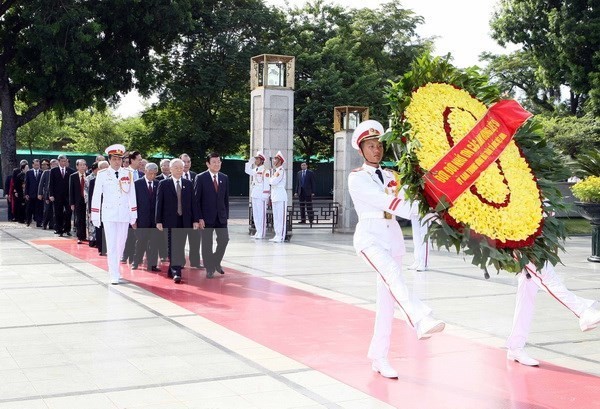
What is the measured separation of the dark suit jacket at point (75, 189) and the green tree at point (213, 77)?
2155 centimetres

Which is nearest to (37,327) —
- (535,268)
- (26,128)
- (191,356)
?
(191,356)

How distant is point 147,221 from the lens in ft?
41.5

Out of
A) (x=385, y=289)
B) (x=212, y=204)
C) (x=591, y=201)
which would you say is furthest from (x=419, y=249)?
(x=385, y=289)

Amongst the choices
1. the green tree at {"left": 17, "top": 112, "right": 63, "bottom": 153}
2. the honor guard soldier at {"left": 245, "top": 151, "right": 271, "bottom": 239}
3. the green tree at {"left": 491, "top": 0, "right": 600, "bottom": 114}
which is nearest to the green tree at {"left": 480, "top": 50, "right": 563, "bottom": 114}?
the green tree at {"left": 491, "top": 0, "right": 600, "bottom": 114}

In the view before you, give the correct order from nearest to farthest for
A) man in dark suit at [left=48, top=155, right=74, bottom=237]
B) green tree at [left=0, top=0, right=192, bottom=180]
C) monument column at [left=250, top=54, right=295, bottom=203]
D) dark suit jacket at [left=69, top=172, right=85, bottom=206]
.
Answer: dark suit jacket at [left=69, top=172, right=85, bottom=206]
man in dark suit at [left=48, top=155, right=74, bottom=237]
monument column at [left=250, top=54, right=295, bottom=203]
green tree at [left=0, top=0, right=192, bottom=180]

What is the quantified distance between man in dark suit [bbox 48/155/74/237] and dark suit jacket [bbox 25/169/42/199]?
3143mm

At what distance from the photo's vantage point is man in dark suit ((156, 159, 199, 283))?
11.4 m

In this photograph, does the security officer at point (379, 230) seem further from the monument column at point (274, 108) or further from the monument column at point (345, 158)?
the monument column at point (345, 158)

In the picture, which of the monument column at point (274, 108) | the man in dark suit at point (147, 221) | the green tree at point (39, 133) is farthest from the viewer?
the green tree at point (39, 133)

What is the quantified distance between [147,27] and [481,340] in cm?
2583

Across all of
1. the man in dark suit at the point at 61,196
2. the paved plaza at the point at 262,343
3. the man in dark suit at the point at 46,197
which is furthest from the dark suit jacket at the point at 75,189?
the paved plaza at the point at 262,343

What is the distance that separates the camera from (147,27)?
30.5 m

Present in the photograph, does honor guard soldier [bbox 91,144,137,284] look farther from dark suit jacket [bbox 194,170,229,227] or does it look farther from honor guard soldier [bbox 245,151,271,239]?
honor guard soldier [bbox 245,151,271,239]

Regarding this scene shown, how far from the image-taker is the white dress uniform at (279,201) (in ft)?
57.4
